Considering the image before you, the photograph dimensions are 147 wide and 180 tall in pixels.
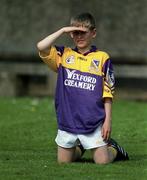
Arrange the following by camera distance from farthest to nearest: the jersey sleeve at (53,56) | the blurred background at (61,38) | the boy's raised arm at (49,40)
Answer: the blurred background at (61,38), the jersey sleeve at (53,56), the boy's raised arm at (49,40)

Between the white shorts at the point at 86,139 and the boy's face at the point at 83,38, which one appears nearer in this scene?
the white shorts at the point at 86,139

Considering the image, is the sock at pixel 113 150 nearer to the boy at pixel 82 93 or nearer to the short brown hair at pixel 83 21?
the boy at pixel 82 93

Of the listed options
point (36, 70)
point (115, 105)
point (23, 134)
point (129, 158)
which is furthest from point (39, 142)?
point (36, 70)

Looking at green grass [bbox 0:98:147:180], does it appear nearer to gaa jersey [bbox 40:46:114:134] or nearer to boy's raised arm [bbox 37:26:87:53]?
gaa jersey [bbox 40:46:114:134]

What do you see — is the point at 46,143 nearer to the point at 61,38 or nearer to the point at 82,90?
the point at 82,90

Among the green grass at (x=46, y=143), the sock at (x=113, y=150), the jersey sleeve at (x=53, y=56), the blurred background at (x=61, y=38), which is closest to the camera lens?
the green grass at (x=46, y=143)

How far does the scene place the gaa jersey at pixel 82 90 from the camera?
7.03m

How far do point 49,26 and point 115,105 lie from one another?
270 cm

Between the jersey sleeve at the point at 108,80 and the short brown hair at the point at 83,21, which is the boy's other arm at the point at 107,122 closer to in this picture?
the jersey sleeve at the point at 108,80

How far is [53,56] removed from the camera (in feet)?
23.4

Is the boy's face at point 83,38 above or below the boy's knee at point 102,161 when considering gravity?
above

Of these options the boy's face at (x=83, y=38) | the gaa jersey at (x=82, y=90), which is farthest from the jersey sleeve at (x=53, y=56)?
the boy's face at (x=83, y=38)

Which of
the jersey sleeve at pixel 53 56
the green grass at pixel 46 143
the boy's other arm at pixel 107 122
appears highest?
the jersey sleeve at pixel 53 56

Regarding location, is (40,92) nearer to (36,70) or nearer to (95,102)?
(36,70)
